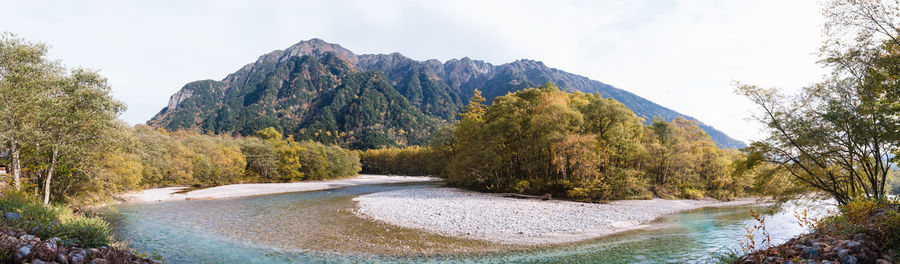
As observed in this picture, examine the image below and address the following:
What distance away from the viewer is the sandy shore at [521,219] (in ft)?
54.0

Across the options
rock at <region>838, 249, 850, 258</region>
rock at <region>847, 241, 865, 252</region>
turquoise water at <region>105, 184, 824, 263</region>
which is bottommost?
turquoise water at <region>105, 184, 824, 263</region>

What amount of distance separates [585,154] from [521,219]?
43.6ft

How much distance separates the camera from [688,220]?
869 inches

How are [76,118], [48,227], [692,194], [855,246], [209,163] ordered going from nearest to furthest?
1. [855,246]
2. [48,227]
3. [76,118]
4. [692,194]
5. [209,163]

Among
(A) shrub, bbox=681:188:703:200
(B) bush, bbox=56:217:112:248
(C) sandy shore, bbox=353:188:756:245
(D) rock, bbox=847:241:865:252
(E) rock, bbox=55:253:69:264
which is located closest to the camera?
(E) rock, bbox=55:253:69:264

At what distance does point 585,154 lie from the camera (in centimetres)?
3047

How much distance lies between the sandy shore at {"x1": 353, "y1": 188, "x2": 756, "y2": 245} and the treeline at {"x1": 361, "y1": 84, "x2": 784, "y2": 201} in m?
4.68

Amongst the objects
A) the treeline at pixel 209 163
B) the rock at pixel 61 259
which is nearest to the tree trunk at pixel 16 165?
the treeline at pixel 209 163

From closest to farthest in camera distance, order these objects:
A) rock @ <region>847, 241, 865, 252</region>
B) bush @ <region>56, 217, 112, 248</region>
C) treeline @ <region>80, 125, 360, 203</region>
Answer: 1. rock @ <region>847, 241, 865, 252</region>
2. bush @ <region>56, 217, 112, 248</region>
3. treeline @ <region>80, 125, 360, 203</region>

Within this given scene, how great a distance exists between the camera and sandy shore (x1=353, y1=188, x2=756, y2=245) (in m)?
16.5

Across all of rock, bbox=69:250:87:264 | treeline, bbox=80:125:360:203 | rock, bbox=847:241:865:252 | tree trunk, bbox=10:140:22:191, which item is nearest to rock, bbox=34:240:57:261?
rock, bbox=69:250:87:264

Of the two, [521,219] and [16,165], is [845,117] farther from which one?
[16,165]

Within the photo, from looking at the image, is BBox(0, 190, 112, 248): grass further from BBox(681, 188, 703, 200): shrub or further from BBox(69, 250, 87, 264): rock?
BBox(681, 188, 703, 200): shrub

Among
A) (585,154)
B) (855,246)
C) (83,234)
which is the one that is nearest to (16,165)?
(83,234)
